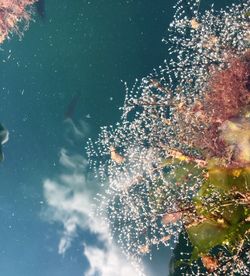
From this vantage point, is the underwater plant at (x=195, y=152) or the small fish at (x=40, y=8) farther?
the small fish at (x=40, y=8)

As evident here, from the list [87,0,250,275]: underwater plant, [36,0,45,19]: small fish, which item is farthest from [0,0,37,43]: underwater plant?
[87,0,250,275]: underwater plant

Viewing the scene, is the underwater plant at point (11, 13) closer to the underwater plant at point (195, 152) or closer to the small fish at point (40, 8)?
the small fish at point (40, 8)

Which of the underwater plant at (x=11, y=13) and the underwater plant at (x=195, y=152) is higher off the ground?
the underwater plant at (x=11, y=13)

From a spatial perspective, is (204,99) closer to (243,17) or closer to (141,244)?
(243,17)

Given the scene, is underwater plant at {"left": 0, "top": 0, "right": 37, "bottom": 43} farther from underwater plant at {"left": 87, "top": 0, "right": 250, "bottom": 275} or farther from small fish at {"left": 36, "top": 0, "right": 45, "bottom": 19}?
underwater plant at {"left": 87, "top": 0, "right": 250, "bottom": 275}

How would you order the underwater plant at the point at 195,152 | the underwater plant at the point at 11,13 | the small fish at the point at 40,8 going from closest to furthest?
the underwater plant at the point at 195,152
the underwater plant at the point at 11,13
the small fish at the point at 40,8

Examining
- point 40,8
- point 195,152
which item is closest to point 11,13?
point 40,8

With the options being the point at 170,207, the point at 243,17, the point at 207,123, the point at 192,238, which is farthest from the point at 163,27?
the point at 192,238

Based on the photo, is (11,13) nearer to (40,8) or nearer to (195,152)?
(40,8)

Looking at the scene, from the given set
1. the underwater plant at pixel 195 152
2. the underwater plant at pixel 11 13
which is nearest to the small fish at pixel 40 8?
the underwater plant at pixel 11 13

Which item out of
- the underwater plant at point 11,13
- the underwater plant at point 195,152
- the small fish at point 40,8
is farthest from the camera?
the small fish at point 40,8
